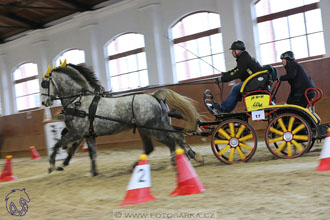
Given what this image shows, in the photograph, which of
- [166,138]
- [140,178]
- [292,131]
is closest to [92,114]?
[166,138]

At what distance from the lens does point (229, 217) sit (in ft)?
10.2

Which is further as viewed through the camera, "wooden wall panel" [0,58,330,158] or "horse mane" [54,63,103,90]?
"wooden wall panel" [0,58,330,158]

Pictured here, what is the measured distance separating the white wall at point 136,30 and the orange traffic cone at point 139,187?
841 centimetres

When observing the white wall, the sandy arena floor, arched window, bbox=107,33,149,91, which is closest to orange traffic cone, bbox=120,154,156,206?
the sandy arena floor

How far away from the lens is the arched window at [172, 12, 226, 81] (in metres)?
12.8

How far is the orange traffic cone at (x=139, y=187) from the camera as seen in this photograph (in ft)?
12.8

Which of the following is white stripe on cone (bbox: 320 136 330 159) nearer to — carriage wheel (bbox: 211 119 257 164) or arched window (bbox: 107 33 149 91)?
carriage wheel (bbox: 211 119 257 164)

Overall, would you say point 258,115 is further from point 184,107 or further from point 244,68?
point 184,107

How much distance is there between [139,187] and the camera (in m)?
3.94

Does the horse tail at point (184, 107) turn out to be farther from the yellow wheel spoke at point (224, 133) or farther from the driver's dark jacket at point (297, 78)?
A: the driver's dark jacket at point (297, 78)

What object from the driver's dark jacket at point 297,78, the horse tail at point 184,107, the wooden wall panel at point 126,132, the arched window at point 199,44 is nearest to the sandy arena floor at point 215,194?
the horse tail at point 184,107

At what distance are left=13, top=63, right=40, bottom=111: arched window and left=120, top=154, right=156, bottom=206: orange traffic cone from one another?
1466cm

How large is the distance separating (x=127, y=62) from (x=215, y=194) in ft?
37.7

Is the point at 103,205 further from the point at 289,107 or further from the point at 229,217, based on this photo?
the point at 289,107
